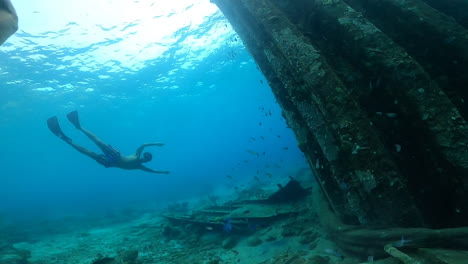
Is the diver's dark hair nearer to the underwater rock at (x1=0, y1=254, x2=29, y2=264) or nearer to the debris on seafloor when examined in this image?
the debris on seafloor

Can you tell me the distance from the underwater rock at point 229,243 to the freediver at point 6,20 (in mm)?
7120

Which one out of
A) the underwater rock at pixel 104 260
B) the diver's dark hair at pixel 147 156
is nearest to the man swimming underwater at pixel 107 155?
the diver's dark hair at pixel 147 156

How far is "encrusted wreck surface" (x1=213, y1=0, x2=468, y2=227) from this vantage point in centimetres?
272

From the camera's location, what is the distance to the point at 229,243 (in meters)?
7.64

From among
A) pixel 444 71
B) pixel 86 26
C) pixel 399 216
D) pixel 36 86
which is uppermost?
pixel 36 86

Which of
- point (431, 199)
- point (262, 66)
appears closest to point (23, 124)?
point (262, 66)

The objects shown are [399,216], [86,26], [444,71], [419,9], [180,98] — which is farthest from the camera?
[180,98]

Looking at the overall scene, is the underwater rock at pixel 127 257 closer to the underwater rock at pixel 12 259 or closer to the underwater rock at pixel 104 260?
the underwater rock at pixel 104 260

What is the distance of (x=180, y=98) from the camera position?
50.1 metres

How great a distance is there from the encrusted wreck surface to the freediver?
9.81 feet

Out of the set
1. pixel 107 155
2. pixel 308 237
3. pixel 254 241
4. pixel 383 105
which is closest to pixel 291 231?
pixel 308 237

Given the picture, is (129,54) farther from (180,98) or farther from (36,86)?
(180,98)

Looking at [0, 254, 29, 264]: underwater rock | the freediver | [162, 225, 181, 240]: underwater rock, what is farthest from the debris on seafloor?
the freediver

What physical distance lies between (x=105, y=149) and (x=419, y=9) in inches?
443
